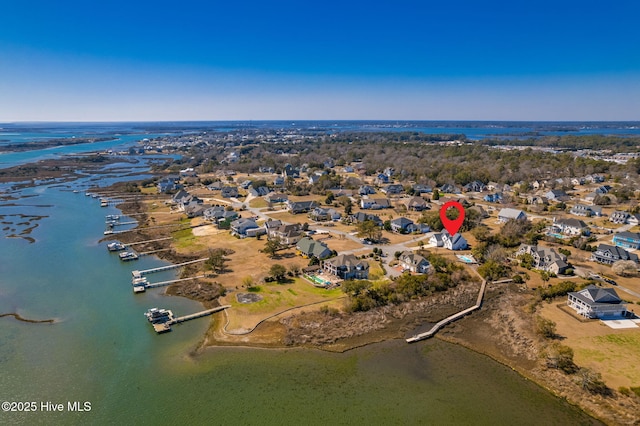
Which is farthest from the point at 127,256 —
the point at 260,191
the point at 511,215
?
the point at 511,215

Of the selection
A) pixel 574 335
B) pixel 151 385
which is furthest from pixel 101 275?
pixel 574 335

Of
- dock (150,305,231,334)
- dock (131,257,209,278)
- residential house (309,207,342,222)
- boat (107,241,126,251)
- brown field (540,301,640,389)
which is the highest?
residential house (309,207,342,222)

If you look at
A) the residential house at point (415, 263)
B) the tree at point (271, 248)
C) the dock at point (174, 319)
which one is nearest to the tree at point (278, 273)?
the dock at point (174, 319)

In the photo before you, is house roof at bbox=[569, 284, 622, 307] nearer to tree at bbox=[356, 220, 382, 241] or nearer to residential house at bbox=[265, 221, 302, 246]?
tree at bbox=[356, 220, 382, 241]

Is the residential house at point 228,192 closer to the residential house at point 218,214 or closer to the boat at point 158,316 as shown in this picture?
the residential house at point 218,214

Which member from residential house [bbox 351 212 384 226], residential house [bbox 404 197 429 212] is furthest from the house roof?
residential house [bbox 404 197 429 212]

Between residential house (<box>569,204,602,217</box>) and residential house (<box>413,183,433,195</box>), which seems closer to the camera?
residential house (<box>569,204,602,217</box>)
